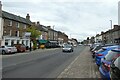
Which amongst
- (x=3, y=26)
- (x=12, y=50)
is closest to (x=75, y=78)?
(x=12, y=50)

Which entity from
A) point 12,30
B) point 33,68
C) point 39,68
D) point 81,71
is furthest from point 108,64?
point 12,30

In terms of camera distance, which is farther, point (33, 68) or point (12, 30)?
point (12, 30)

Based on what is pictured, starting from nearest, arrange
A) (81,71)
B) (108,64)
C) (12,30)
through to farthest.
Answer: (108,64) → (81,71) → (12,30)

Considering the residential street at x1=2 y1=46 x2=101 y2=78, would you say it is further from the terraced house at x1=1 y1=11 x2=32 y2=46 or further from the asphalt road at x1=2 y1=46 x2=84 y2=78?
the terraced house at x1=1 y1=11 x2=32 y2=46

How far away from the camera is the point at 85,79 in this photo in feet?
36.6

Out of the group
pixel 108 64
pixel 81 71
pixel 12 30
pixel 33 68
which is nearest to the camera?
pixel 108 64

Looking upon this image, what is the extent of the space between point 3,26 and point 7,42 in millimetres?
4228

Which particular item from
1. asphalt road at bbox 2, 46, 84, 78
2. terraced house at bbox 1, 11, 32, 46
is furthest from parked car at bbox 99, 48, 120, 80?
terraced house at bbox 1, 11, 32, 46


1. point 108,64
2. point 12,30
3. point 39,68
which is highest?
point 12,30

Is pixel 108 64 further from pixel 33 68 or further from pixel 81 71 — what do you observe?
pixel 33 68

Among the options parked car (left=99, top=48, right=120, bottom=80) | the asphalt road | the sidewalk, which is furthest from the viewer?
the asphalt road

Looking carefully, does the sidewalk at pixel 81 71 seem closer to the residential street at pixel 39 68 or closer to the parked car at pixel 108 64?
the residential street at pixel 39 68

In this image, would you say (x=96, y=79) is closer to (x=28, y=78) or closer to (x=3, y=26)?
(x=28, y=78)

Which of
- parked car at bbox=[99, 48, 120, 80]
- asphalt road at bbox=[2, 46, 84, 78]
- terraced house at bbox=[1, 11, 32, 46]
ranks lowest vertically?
asphalt road at bbox=[2, 46, 84, 78]
